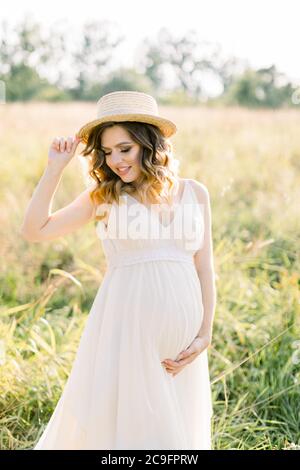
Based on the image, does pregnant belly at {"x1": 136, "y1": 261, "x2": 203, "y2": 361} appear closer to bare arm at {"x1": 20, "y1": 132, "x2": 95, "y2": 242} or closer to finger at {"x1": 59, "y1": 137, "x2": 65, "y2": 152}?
bare arm at {"x1": 20, "y1": 132, "x2": 95, "y2": 242}

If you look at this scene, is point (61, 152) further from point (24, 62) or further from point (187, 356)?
point (24, 62)

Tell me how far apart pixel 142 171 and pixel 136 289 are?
48cm

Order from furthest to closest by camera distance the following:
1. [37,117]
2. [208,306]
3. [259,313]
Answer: [37,117]
[259,313]
[208,306]

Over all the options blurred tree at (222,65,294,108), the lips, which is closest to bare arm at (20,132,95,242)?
the lips

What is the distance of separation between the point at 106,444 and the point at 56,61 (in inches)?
866

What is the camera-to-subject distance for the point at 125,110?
2551 millimetres

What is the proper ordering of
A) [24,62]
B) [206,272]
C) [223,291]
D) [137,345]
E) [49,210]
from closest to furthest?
1. [137,345]
2. [49,210]
3. [206,272]
4. [223,291]
5. [24,62]

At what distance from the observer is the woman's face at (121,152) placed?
2.54m

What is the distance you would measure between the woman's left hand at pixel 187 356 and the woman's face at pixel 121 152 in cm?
71

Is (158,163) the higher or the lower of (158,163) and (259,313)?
the higher

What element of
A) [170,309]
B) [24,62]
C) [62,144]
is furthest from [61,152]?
[24,62]
